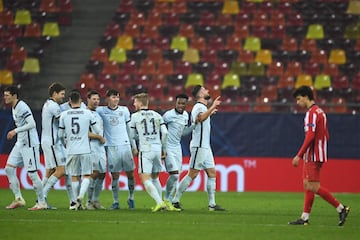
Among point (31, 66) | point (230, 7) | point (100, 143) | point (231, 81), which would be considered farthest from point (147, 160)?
point (230, 7)

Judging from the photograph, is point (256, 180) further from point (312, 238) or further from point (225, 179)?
point (312, 238)

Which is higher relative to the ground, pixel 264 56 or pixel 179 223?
pixel 264 56

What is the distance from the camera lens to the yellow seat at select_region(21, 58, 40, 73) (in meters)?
30.2

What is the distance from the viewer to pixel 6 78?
1182 inches

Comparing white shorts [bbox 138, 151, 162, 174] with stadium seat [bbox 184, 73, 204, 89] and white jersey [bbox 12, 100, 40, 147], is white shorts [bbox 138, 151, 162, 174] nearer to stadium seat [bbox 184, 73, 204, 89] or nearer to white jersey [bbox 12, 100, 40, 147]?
white jersey [bbox 12, 100, 40, 147]

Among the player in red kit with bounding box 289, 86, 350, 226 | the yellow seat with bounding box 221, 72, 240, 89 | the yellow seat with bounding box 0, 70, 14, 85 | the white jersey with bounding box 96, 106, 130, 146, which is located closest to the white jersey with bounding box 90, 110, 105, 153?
the white jersey with bounding box 96, 106, 130, 146

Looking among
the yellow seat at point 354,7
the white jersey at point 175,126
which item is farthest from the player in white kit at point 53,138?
the yellow seat at point 354,7

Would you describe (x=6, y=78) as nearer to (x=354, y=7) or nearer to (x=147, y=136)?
(x=354, y=7)

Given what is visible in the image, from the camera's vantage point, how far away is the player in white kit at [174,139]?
17.3 meters

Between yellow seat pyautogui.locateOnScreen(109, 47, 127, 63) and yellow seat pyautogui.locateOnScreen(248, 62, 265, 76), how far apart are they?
4310 millimetres

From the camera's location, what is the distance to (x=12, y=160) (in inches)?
673

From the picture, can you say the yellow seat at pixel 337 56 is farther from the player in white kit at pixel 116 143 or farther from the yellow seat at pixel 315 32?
the player in white kit at pixel 116 143

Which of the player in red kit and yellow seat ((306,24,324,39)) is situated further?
yellow seat ((306,24,324,39))

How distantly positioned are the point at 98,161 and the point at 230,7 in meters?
16.5
